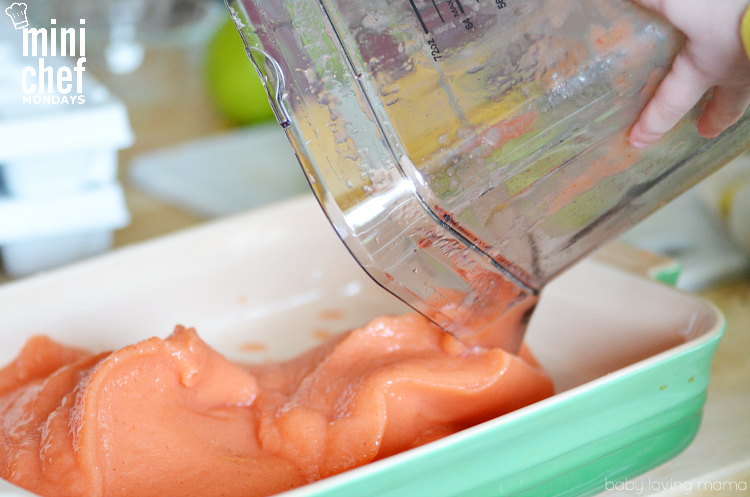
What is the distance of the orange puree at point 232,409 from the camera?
384 mm

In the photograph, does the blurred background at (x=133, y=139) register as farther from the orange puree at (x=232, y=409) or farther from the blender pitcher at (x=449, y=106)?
the blender pitcher at (x=449, y=106)

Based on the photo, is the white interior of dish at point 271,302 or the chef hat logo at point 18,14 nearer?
the white interior of dish at point 271,302

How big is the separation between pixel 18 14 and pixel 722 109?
3.13 feet

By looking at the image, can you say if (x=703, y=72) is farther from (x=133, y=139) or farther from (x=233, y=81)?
(x=233, y=81)

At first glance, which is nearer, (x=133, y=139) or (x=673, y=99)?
(x=673, y=99)

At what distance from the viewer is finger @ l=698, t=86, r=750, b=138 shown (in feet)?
1.23

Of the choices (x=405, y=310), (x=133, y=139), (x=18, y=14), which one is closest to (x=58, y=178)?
(x=133, y=139)

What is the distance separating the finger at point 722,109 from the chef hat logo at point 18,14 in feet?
2.78

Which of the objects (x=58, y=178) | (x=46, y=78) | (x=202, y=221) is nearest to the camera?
(x=58, y=178)

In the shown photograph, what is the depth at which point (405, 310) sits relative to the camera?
24.9 inches

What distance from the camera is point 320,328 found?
0.62 metres

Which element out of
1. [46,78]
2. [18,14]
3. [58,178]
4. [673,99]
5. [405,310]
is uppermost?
[18,14]

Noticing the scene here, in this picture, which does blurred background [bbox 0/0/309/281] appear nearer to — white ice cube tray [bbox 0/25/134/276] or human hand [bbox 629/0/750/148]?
white ice cube tray [bbox 0/25/134/276]

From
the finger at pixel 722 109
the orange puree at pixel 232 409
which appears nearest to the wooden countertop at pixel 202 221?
the orange puree at pixel 232 409
